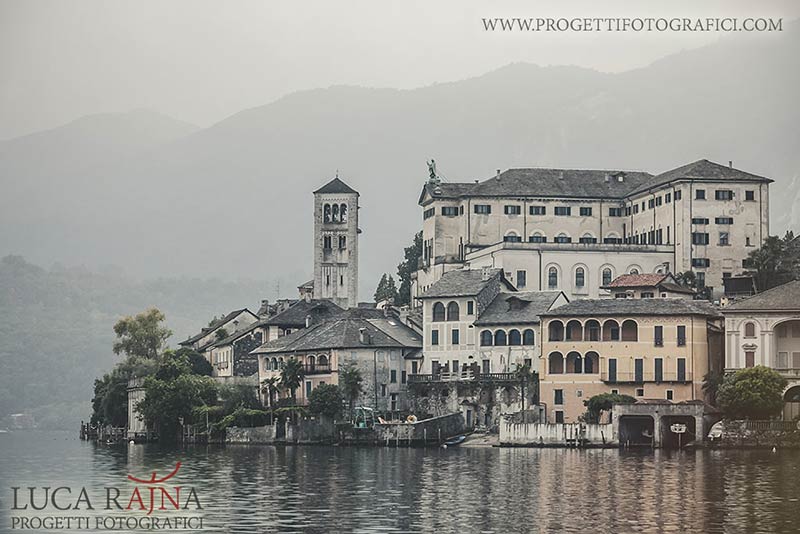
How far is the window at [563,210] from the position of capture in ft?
452

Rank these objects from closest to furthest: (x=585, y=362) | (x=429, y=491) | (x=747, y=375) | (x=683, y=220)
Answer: (x=429, y=491) → (x=747, y=375) → (x=585, y=362) → (x=683, y=220)

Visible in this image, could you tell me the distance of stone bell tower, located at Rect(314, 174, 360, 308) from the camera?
16275 centimetres

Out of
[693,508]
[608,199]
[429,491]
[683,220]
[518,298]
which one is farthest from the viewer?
[608,199]

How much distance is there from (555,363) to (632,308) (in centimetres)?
596

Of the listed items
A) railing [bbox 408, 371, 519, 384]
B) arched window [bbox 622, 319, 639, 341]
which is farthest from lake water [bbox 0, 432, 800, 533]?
arched window [bbox 622, 319, 639, 341]

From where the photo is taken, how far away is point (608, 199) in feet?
458

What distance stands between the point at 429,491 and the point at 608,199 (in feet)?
251

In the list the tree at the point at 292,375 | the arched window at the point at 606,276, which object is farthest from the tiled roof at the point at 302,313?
the arched window at the point at 606,276

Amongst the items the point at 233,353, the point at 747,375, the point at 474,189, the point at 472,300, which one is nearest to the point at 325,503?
the point at 747,375

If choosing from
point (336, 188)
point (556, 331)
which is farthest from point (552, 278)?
point (336, 188)

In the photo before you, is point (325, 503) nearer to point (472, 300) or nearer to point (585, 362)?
point (585, 362)

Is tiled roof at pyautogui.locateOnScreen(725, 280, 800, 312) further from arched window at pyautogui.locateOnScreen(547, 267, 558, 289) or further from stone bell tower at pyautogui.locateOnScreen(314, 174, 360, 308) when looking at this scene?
stone bell tower at pyautogui.locateOnScreen(314, 174, 360, 308)

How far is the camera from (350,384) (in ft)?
358

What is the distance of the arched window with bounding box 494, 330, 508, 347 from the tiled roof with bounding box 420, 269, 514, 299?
11.2 ft
